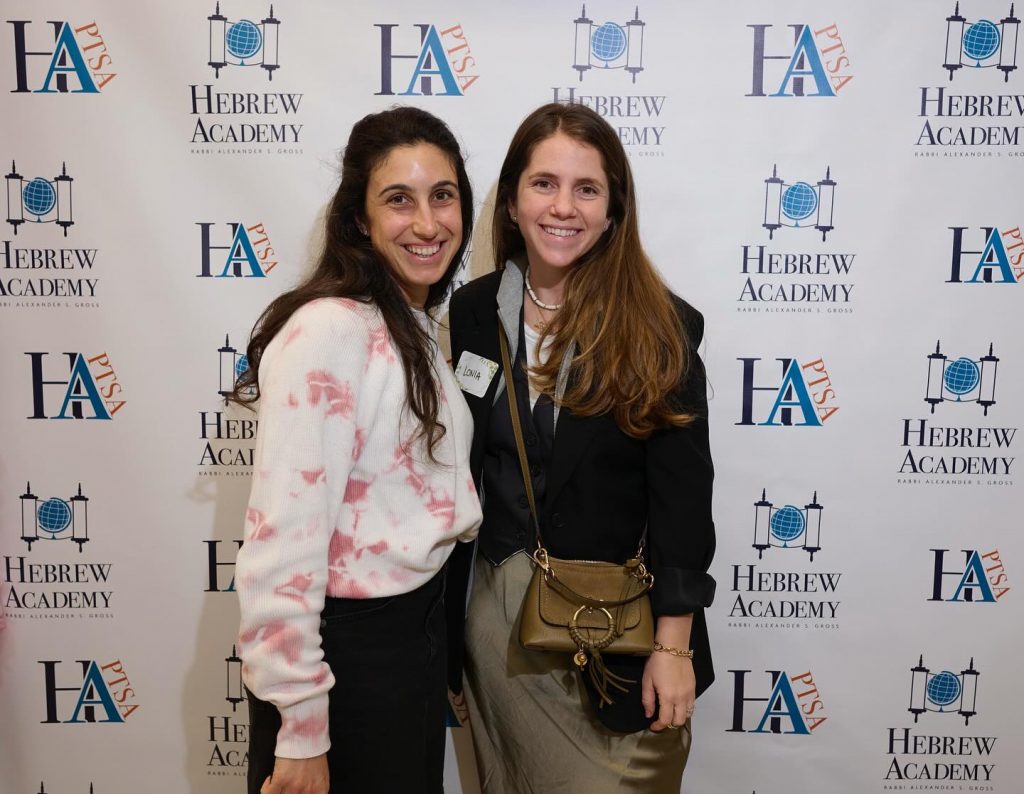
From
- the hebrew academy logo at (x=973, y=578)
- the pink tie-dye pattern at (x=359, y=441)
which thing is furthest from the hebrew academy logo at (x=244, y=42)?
the hebrew academy logo at (x=973, y=578)

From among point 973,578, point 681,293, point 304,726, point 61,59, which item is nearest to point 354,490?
point 304,726

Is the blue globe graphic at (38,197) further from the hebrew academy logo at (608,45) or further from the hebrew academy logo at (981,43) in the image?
the hebrew academy logo at (981,43)

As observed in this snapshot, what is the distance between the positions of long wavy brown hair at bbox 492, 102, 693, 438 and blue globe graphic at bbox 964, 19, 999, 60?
3.42ft

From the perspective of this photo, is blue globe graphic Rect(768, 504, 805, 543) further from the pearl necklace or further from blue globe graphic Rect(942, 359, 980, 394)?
the pearl necklace

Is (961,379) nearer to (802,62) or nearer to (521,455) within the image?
(802,62)

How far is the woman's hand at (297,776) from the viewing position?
1188mm

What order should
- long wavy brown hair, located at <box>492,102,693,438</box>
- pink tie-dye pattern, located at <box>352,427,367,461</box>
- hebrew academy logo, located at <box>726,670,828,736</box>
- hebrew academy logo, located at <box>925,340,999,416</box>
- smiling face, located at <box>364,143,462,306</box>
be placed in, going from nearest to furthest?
pink tie-dye pattern, located at <box>352,427,367,461</box>
smiling face, located at <box>364,143,462,306</box>
long wavy brown hair, located at <box>492,102,693,438</box>
hebrew academy logo, located at <box>925,340,999,416</box>
hebrew academy logo, located at <box>726,670,828,736</box>

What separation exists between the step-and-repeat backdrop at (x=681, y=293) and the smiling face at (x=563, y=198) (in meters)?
0.52

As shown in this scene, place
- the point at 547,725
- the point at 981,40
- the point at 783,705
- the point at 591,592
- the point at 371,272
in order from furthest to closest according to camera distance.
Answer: the point at 783,705, the point at 981,40, the point at 547,725, the point at 591,592, the point at 371,272

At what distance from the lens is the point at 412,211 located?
1.36 meters

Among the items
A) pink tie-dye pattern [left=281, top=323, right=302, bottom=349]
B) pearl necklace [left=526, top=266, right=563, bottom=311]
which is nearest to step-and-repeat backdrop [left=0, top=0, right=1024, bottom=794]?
pearl necklace [left=526, top=266, right=563, bottom=311]

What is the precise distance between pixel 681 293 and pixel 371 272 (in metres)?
0.96

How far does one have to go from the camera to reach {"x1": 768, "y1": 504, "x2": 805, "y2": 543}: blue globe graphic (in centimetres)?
210

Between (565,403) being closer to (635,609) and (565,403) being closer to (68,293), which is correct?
(635,609)
